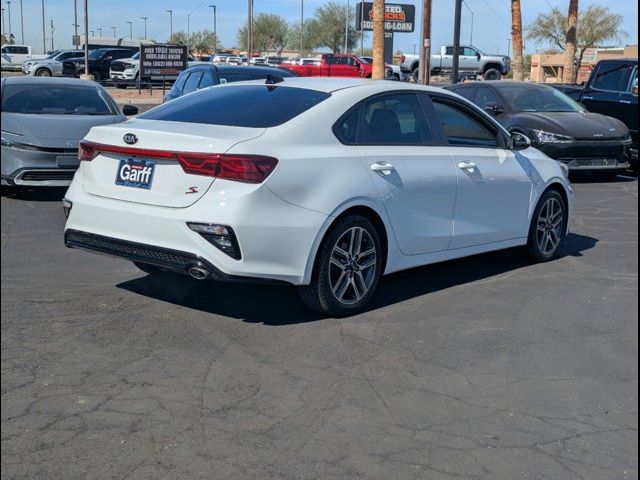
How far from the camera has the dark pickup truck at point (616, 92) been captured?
586 inches

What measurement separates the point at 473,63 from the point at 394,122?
4318cm

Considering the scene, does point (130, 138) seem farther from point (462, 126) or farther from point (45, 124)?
point (45, 124)

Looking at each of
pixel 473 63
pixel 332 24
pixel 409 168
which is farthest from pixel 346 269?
pixel 332 24

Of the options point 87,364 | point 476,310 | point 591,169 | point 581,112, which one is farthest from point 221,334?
point 581,112

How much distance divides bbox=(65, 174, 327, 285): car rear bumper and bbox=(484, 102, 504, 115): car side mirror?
8.62 m

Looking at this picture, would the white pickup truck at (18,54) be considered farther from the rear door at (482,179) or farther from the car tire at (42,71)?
the rear door at (482,179)

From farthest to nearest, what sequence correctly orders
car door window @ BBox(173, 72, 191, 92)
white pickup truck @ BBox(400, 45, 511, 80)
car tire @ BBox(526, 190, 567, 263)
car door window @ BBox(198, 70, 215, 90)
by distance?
white pickup truck @ BBox(400, 45, 511, 80) → car door window @ BBox(173, 72, 191, 92) → car door window @ BBox(198, 70, 215, 90) → car tire @ BBox(526, 190, 567, 263)

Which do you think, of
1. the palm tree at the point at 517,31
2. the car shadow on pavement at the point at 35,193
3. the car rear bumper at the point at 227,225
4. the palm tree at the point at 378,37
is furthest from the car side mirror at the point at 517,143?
the palm tree at the point at 517,31

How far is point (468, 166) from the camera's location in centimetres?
666

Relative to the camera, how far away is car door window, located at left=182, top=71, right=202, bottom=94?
50.3 ft

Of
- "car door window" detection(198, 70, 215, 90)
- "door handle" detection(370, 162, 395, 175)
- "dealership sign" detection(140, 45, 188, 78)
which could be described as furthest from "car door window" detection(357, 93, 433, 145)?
"dealership sign" detection(140, 45, 188, 78)

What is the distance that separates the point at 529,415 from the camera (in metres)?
4.30

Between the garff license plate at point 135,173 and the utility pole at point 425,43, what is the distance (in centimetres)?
2134

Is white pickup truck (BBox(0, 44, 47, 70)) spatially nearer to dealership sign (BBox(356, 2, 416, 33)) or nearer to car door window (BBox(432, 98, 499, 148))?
dealership sign (BBox(356, 2, 416, 33))
